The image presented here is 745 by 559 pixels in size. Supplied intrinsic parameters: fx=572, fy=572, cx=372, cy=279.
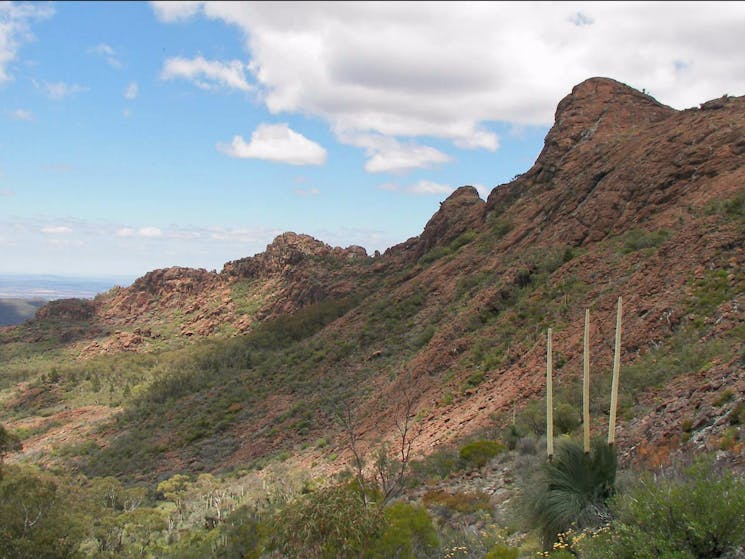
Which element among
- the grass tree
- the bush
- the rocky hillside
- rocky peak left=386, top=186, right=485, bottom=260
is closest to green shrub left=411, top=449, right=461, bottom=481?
the rocky hillside

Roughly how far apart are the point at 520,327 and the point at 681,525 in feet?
58.1

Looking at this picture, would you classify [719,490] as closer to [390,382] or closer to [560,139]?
[390,382]

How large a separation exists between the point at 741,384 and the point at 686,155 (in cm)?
1791

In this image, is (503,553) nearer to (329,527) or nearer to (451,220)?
(329,527)

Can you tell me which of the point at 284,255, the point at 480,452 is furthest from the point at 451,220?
the point at 480,452

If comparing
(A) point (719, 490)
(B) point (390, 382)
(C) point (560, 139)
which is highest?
(C) point (560, 139)

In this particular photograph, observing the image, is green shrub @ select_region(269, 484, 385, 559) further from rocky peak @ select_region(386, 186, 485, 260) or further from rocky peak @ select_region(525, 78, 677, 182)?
rocky peak @ select_region(386, 186, 485, 260)

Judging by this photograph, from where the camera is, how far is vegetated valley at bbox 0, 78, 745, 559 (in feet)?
28.1

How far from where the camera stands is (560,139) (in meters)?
38.7

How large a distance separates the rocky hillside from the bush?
301cm

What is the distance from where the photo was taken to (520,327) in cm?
2342

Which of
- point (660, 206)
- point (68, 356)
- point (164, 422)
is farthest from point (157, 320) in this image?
point (660, 206)

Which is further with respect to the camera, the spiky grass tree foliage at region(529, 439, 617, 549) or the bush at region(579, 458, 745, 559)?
the spiky grass tree foliage at region(529, 439, 617, 549)

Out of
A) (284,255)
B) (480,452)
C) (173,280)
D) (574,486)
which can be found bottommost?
(480,452)
